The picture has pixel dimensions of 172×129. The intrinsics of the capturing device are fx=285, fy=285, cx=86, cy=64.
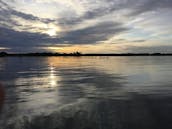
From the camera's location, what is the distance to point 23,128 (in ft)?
32.6

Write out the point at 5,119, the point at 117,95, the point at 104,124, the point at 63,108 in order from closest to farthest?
the point at 104,124 < the point at 5,119 < the point at 63,108 < the point at 117,95

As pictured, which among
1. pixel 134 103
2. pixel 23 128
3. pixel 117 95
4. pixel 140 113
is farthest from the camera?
pixel 117 95

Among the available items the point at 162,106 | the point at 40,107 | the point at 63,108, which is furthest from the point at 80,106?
the point at 162,106

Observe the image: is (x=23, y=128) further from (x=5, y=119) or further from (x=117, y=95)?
(x=117, y=95)

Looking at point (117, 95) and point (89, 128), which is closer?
point (89, 128)

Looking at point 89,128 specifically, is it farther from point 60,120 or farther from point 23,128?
point 23,128

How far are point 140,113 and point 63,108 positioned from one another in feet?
11.9

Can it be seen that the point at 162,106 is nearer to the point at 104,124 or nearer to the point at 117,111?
the point at 117,111

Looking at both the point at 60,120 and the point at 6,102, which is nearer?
the point at 60,120

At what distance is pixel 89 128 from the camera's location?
10.1 metres

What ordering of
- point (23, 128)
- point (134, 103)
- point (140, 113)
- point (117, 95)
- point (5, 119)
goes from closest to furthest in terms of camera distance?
point (23, 128) → point (5, 119) → point (140, 113) → point (134, 103) → point (117, 95)

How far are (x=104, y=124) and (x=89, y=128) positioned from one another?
754 millimetres

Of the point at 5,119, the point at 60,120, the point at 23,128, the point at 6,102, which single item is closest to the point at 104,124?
the point at 60,120

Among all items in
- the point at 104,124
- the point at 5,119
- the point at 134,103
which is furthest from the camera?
the point at 134,103
